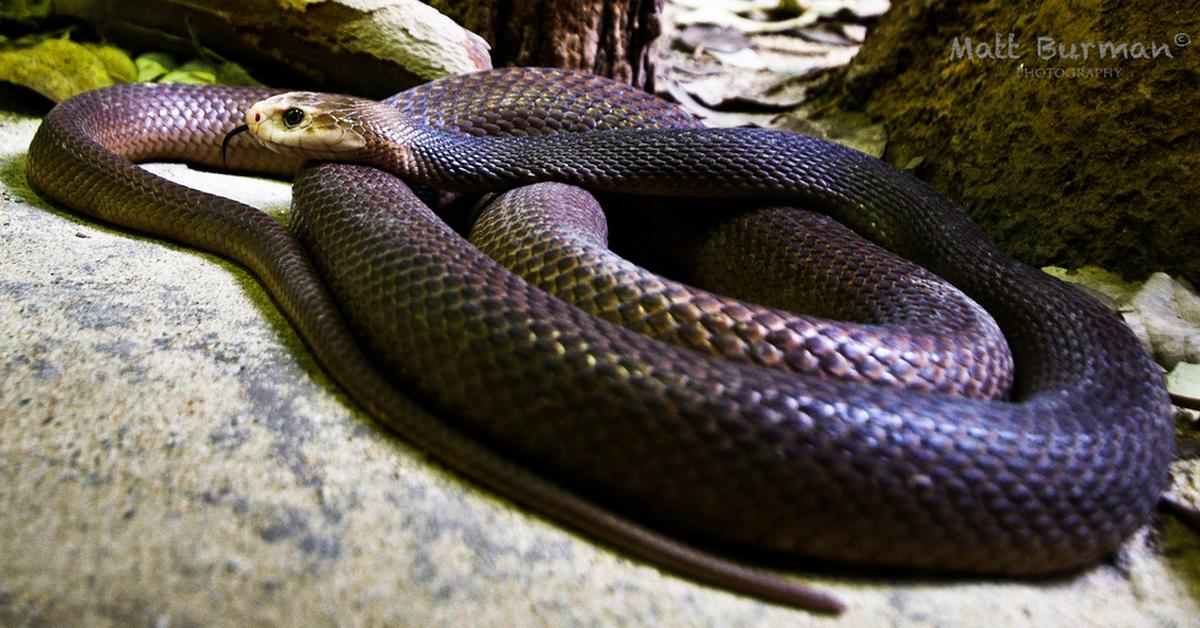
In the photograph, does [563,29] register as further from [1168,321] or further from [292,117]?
[1168,321]

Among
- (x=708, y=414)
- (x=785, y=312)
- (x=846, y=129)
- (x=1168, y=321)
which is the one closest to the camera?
(x=708, y=414)

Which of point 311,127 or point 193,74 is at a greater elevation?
point 311,127

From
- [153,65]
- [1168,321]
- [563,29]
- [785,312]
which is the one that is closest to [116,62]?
[153,65]

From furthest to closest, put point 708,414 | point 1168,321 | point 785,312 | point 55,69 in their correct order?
point 55,69 → point 1168,321 → point 785,312 → point 708,414

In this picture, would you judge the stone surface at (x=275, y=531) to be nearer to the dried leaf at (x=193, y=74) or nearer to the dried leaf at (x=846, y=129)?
the dried leaf at (x=193, y=74)

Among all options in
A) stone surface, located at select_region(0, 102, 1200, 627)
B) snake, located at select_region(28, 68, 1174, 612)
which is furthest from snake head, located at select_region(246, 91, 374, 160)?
stone surface, located at select_region(0, 102, 1200, 627)

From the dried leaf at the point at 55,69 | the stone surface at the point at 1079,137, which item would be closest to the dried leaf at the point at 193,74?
the dried leaf at the point at 55,69

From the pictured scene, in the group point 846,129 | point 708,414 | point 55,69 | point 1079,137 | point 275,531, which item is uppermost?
point 1079,137

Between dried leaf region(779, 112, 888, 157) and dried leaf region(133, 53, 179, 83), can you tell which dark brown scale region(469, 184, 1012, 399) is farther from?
dried leaf region(133, 53, 179, 83)
